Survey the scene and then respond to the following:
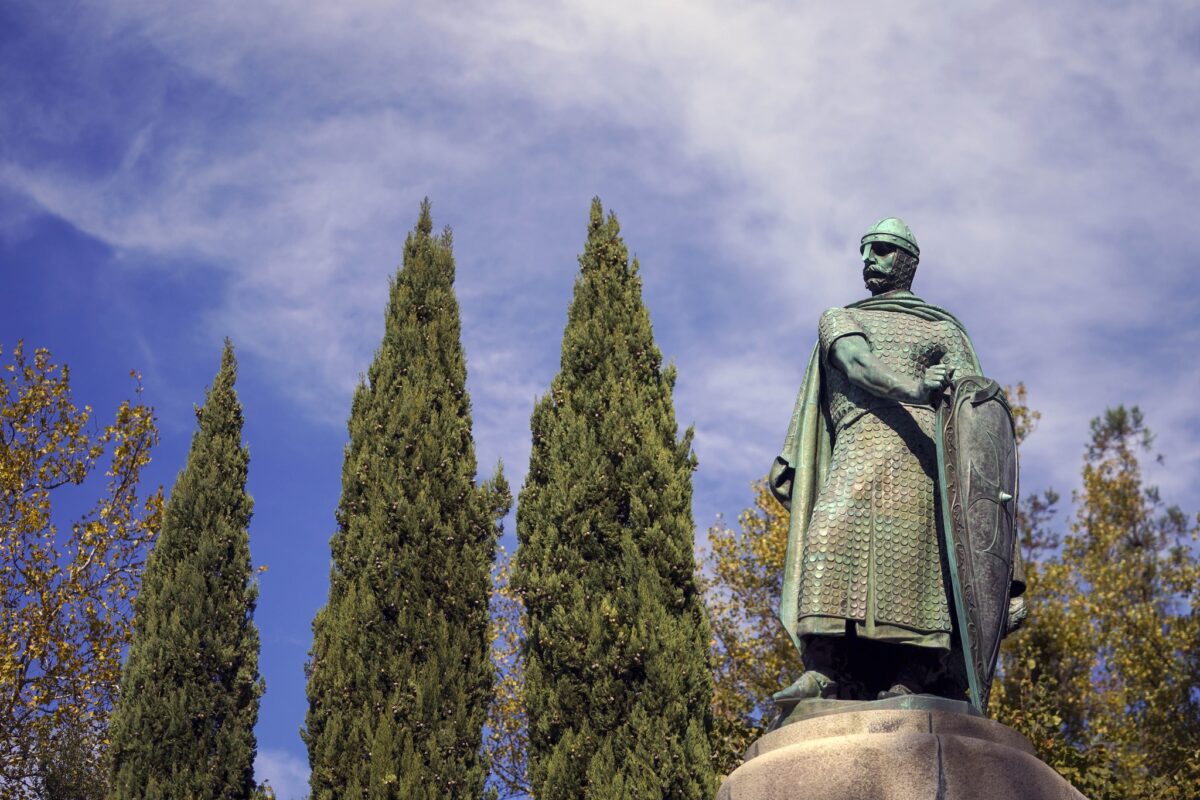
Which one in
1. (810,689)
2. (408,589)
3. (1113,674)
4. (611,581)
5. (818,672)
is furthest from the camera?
(1113,674)

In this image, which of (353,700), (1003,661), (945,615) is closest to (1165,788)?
(1003,661)

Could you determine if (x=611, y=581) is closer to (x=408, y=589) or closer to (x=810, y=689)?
Answer: (x=408, y=589)

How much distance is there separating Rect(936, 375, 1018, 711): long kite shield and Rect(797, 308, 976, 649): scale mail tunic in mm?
173

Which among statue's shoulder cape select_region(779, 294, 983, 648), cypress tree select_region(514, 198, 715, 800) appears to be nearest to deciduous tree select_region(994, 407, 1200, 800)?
cypress tree select_region(514, 198, 715, 800)

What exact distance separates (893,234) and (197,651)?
10.4 meters

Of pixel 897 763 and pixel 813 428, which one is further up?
pixel 813 428

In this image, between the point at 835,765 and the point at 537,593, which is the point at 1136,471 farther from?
the point at 835,765

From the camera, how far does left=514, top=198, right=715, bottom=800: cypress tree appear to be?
13289 mm

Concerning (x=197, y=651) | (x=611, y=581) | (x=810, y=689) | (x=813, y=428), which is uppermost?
(x=611, y=581)

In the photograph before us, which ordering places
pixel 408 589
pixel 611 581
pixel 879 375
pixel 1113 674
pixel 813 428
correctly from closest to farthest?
pixel 879 375
pixel 813 428
pixel 611 581
pixel 408 589
pixel 1113 674

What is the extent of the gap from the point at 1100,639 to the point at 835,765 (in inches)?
673

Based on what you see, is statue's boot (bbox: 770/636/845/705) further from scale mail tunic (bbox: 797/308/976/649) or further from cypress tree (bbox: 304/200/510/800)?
cypress tree (bbox: 304/200/510/800)

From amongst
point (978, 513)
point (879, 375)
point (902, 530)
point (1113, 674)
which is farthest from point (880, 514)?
point (1113, 674)

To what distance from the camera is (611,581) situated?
1420cm
